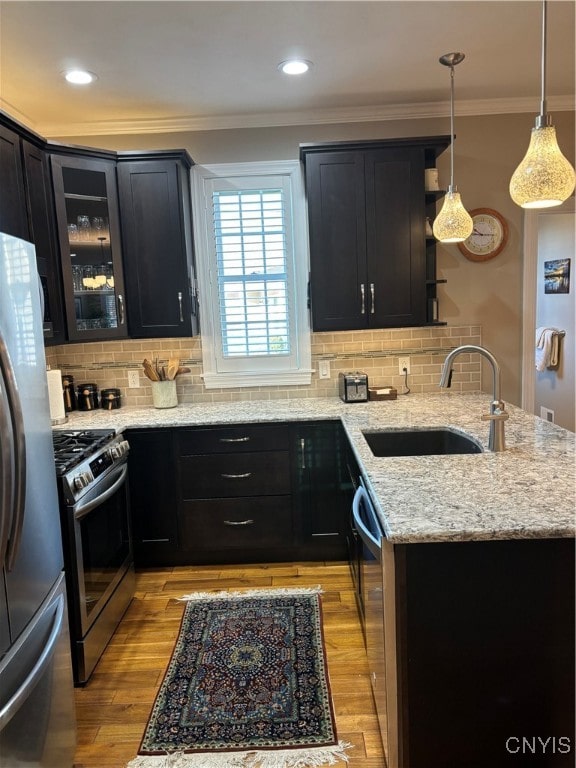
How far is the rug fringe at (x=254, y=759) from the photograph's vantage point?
1.76m

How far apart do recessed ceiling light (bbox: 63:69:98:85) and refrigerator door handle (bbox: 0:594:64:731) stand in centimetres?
242

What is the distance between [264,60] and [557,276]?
3.91 metres

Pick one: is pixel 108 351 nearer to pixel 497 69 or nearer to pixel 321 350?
pixel 321 350

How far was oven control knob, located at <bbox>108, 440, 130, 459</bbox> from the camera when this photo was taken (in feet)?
8.46

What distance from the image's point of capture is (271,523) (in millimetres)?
3104

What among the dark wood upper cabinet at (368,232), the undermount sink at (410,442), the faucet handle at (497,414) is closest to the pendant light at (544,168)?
the faucet handle at (497,414)

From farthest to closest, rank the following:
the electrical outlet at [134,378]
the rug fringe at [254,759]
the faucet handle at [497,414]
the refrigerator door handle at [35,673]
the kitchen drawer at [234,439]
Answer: the electrical outlet at [134,378], the kitchen drawer at [234,439], the faucet handle at [497,414], the rug fringe at [254,759], the refrigerator door handle at [35,673]

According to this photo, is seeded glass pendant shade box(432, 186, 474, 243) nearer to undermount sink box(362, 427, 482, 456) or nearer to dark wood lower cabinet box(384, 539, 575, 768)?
undermount sink box(362, 427, 482, 456)

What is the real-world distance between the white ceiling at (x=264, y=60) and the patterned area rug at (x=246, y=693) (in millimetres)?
2731

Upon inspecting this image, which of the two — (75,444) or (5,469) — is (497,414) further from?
(75,444)


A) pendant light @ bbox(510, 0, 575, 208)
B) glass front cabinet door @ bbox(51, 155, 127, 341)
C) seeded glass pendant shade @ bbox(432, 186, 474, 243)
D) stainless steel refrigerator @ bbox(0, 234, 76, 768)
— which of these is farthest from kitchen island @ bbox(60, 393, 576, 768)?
glass front cabinet door @ bbox(51, 155, 127, 341)

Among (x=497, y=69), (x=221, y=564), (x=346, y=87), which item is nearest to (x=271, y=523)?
(x=221, y=564)

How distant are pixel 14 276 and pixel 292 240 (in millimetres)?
2181

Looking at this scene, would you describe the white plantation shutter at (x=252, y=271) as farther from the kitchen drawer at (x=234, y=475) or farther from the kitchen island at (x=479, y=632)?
the kitchen island at (x=479, y=632)
